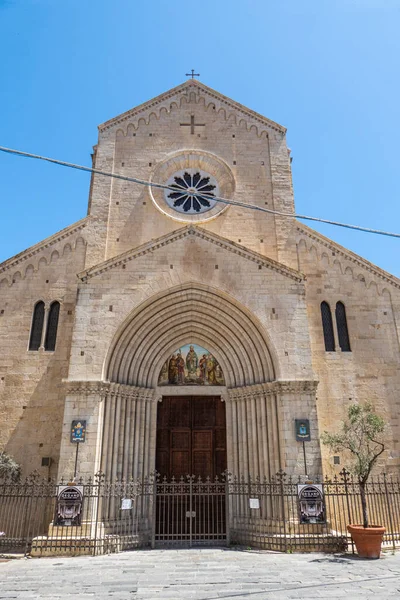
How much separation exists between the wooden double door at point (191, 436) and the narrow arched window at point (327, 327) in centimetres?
441

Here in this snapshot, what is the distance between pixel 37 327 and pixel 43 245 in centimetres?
321

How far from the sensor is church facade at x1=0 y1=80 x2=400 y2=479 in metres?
13.6

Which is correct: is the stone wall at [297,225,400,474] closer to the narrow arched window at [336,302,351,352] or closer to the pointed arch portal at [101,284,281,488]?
the narrow arched window at [336,302,351,352]

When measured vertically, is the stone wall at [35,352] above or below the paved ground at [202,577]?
above

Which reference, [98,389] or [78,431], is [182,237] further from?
[78,431]

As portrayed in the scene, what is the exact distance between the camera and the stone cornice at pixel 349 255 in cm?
1671

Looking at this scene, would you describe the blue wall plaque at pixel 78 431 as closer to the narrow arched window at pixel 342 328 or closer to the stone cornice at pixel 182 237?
the stone cornice at pixel 182 237

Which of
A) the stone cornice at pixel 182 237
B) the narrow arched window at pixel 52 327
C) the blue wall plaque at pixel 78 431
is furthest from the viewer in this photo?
the narrow arched window at pixel 52 327

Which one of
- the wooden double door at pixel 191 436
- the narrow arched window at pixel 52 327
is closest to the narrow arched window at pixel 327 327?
the wooden double door at pixel 191 436

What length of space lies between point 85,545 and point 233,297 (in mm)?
8322

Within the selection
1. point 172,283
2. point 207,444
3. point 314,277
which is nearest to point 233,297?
point 172,283

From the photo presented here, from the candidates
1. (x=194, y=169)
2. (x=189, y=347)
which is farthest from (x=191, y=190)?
(x=189, y=347)

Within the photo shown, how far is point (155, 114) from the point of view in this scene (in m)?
20.2

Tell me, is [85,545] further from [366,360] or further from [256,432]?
[366,360]
